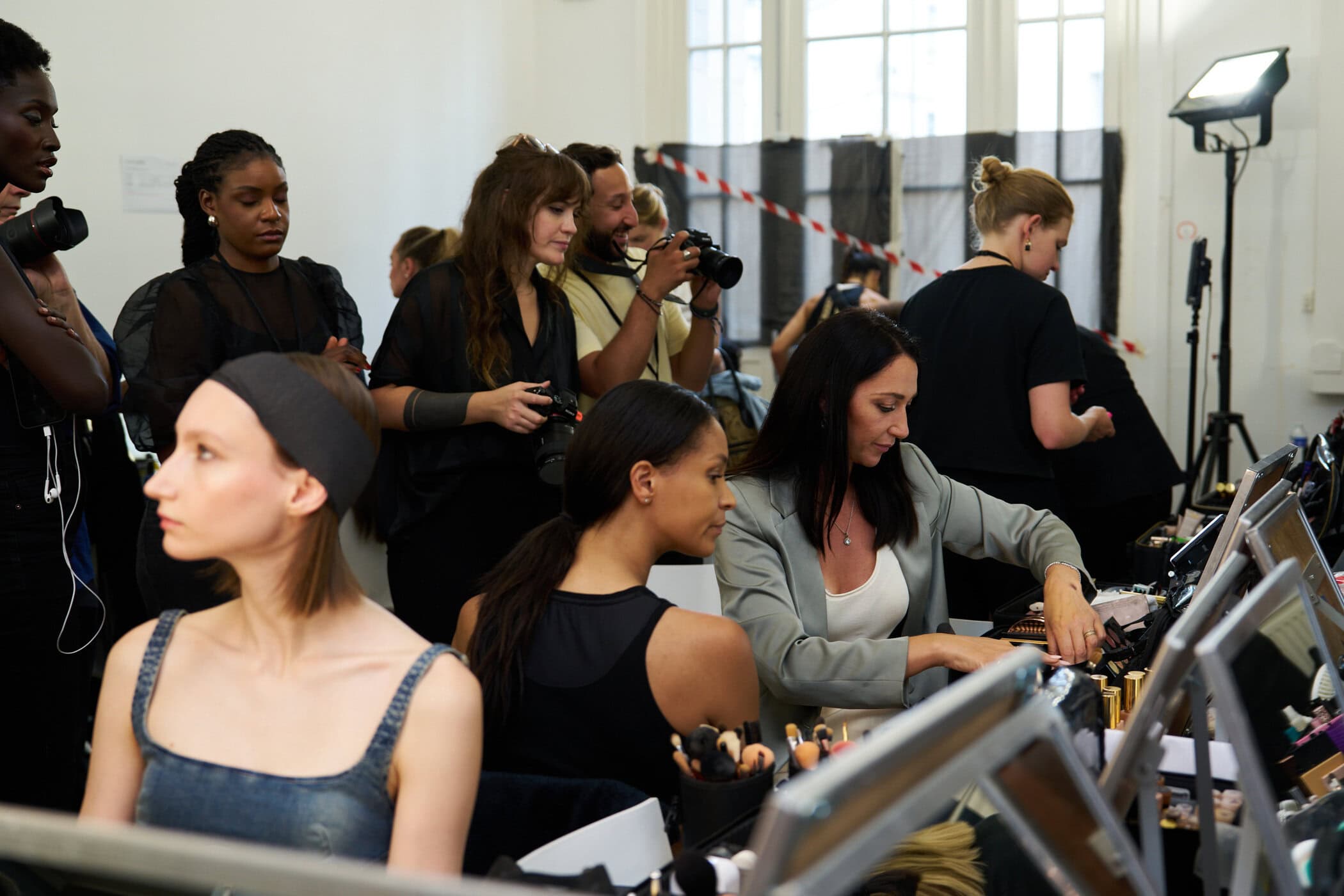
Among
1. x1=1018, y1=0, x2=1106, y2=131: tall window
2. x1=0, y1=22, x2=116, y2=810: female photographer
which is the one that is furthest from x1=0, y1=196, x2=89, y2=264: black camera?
x1=1018, y1=0, x2=1106, y2=131: tall window

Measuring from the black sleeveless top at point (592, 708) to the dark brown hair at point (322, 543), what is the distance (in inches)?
11.1

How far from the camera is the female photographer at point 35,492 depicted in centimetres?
196

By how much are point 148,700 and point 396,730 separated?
28cm

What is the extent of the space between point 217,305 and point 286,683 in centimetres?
108

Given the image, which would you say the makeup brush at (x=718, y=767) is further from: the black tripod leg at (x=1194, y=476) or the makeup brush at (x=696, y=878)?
the black tripod leg at (x=1194, y=476)

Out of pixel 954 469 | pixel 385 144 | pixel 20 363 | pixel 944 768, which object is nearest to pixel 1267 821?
pixel 944 768

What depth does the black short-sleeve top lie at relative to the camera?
102 inches

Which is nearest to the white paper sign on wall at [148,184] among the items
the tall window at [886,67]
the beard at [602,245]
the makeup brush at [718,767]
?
the beard at [602,245]

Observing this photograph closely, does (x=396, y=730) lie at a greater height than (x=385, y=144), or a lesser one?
lesser

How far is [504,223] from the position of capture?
2416mm

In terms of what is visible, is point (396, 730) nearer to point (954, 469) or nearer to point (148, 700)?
point (148, 700)

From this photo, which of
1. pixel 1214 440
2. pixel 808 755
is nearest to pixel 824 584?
pixel 808 755

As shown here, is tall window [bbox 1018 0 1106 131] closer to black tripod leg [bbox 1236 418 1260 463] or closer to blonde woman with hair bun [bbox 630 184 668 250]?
black tripod leg [bbox 1236 418 1260 463]

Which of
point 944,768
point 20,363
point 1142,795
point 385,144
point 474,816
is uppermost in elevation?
point 385,144
